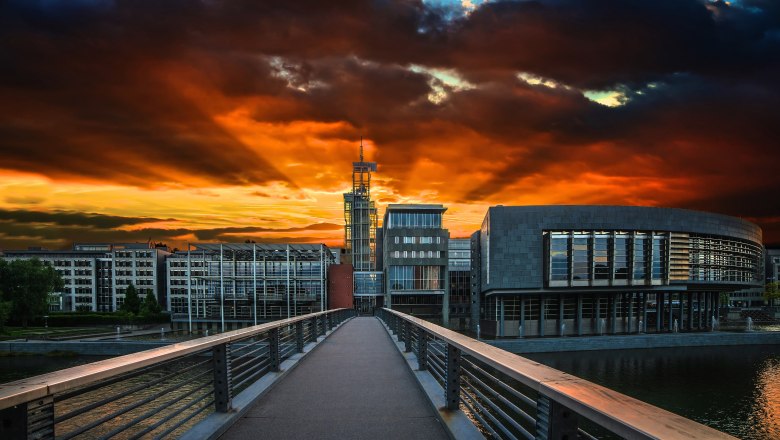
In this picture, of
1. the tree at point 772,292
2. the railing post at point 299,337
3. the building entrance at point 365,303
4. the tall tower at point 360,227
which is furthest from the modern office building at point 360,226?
the railing post at point 299,337

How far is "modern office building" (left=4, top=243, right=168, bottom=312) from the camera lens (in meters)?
123

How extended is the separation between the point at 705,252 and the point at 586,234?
2214 cm

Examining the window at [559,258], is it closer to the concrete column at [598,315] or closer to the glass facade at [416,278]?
the concrete column at [598,315]

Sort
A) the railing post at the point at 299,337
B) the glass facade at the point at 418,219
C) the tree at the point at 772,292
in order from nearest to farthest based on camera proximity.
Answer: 1. the railing post at the point at 299,337
2. the glass facade at the point at 418,219
3. the tree at the point at 772,292

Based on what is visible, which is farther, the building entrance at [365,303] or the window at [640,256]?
the building entrance at [365,303]

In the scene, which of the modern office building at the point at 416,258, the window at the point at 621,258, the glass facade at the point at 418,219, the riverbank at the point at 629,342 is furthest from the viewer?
the glass facade at the point at 418,219

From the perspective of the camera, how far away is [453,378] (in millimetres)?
7758

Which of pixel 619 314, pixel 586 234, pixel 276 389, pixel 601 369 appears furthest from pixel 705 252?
pixel 276 389

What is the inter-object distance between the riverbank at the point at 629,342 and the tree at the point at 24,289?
6587cm

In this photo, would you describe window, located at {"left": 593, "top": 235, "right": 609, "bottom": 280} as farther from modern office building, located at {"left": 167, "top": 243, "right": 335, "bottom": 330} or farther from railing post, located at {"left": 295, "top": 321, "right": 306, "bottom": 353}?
railing post, located at {"left": 295, "top": 321, "right": 306, "bottom": 353}

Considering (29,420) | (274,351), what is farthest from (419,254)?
(29,420)

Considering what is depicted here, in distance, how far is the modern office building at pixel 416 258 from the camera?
87375 mm

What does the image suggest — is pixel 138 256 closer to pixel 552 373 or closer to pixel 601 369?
pixel 601 369

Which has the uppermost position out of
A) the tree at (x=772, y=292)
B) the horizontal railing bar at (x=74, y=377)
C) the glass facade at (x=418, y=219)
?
the glass facade at (x=418, y=219)
